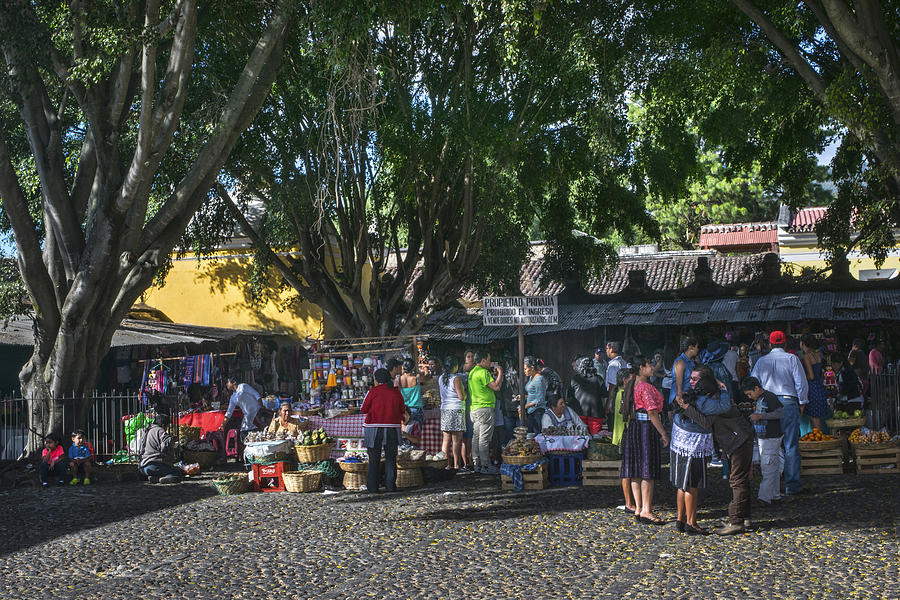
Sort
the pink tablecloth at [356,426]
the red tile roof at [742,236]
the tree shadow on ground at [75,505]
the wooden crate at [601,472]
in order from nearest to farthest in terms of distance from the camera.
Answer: the tree shadow on ground at [75,505], the wooden crate at [601,472], the pink tablecloth at [356,426], the red tile roof at [742,236]

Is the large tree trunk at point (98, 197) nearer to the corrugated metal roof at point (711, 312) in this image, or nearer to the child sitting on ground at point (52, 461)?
the child sitting on ground at point (52, 461)

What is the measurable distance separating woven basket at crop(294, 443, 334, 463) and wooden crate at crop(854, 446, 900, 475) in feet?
23.5

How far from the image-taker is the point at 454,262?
20.7 m

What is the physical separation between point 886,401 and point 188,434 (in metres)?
11.5

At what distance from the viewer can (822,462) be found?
1226 centimetres

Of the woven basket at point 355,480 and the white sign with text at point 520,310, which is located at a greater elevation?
the white sign with text at point 520,310

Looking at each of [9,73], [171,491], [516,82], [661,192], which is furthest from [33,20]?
[661,192]

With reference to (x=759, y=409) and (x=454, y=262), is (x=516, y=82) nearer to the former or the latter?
(x=454, y=262)

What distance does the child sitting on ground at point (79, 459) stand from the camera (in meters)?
13.8

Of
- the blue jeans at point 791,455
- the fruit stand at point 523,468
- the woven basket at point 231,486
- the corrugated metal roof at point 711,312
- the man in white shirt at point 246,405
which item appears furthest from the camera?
the corrugated metal roof at point 711,312

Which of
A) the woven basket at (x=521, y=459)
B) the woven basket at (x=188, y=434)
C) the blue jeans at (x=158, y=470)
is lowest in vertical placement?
the blue jeans at (x=158, y=470)

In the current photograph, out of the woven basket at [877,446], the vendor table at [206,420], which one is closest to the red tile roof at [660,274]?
the vendor table at [206,420]

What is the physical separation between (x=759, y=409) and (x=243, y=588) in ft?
18.7

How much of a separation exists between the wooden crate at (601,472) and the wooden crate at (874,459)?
321cm
